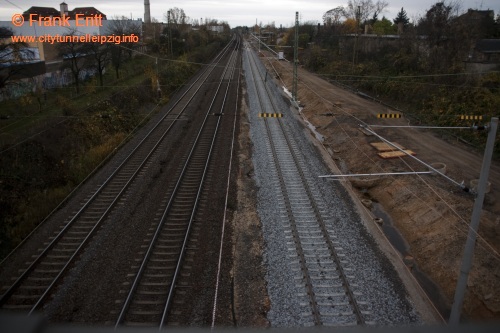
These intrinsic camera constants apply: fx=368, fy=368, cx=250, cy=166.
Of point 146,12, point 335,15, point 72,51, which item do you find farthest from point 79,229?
point 146,12

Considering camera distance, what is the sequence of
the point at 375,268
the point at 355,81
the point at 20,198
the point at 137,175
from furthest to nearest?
the point at 355,81
the point at 137,175
the point at 20,198
the point at 375,268

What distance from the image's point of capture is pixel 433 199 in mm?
16422

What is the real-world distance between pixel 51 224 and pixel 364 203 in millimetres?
13794

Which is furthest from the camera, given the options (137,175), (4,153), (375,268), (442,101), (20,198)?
(442,101)

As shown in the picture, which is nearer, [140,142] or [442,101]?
[140,142]

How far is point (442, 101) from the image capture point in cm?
2983

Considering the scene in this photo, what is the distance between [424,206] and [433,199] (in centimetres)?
61

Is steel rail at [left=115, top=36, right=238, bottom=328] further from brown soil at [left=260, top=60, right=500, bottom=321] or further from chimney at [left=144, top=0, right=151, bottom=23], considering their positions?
chimney at [left=144, top=0, right=151, bottom=23]

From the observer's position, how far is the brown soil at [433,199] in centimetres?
1202

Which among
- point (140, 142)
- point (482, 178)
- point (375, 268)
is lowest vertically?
point (375, 268)

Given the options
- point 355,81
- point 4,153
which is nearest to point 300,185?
point 4,153

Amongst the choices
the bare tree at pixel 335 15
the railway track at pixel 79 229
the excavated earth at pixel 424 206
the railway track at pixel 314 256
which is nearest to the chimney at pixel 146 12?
the bare tree at pixel 335 15

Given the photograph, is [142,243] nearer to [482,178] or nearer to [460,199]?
[482,178]

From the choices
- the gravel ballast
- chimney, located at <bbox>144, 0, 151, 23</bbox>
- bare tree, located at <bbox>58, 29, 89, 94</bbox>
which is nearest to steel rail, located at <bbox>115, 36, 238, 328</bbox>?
the gravel ballast
